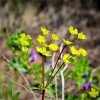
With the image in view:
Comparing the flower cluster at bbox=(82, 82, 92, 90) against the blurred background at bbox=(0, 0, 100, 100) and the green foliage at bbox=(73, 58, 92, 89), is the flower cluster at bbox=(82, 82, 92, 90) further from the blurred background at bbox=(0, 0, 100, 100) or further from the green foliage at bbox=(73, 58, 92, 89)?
the blurred background at bbox=(0, 0, 100, 100)

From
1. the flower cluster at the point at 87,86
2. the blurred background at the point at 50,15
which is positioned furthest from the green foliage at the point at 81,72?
the blurred background at the point at 50,15

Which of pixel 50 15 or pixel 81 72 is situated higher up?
pixel 50 15

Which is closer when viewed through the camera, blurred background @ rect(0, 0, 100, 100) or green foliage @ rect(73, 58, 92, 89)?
green foliage @ rect(73, 58, 92, 89)

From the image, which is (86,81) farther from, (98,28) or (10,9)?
(10,9)

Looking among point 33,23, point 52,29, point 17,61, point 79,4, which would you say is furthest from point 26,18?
point 17,61

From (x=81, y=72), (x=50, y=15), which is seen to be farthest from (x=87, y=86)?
(x=50, y=15)

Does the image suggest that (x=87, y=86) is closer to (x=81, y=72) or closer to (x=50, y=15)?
(x=81, y=72)

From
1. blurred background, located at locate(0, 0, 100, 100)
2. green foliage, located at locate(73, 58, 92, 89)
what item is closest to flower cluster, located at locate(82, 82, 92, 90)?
green foliage, located at locate(73, 58, 92, 89)

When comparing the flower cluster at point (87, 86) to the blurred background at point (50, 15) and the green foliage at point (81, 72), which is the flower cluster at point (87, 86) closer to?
the green foliage at point (81, 72)
